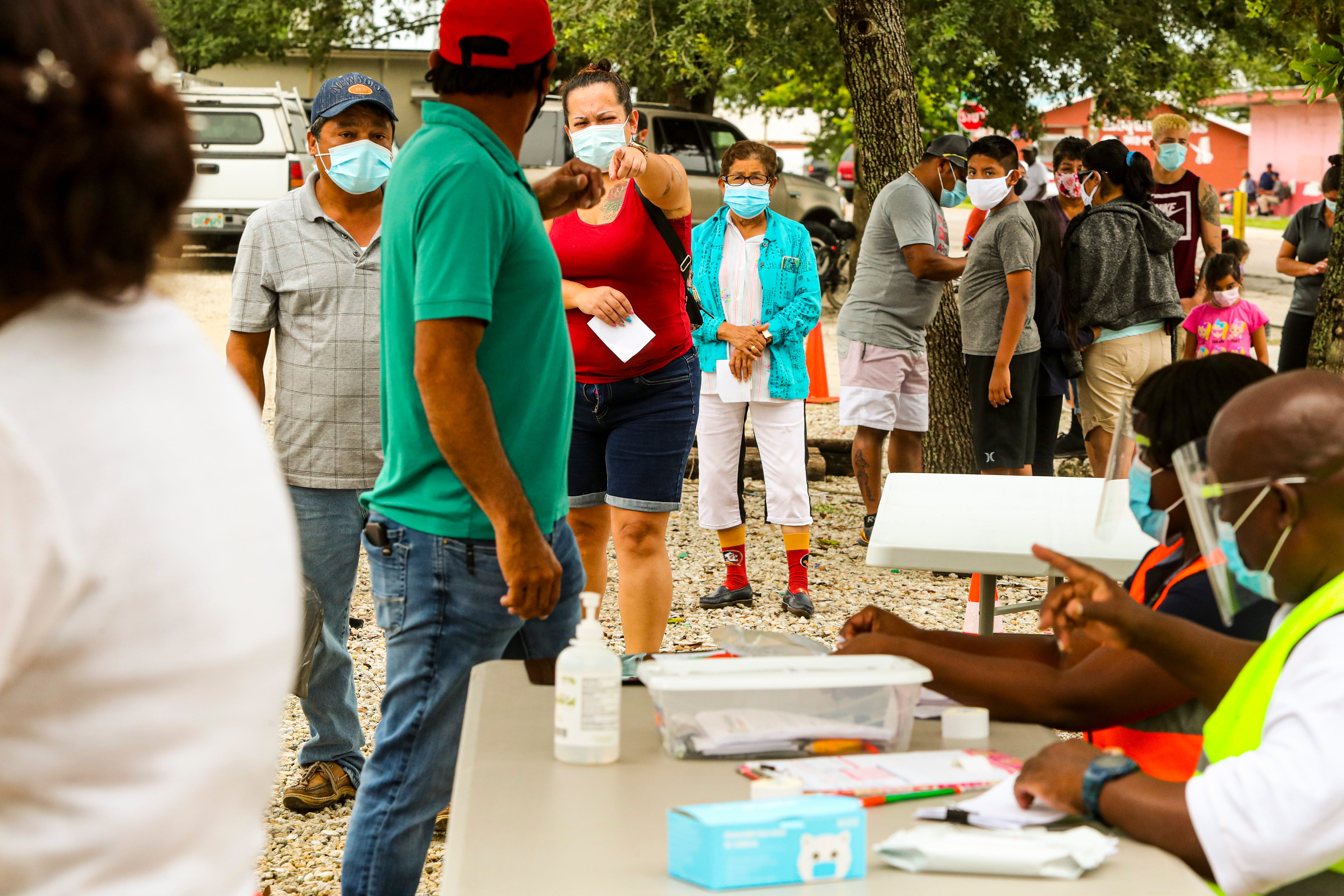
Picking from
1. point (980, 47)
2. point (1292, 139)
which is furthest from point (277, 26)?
point (1292, 139)

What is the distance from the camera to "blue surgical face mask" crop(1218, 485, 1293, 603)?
1.62 metres

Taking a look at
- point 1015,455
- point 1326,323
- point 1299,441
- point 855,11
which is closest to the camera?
point 1299,441

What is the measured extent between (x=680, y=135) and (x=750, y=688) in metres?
13.5

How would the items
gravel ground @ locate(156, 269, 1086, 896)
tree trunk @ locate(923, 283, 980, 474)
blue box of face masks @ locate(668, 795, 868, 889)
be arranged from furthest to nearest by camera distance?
tree trunk @ locate(923, 283, 980, 474)
gravel ground @ locate(156, 269, 1086, 896)
blue box of face masks @ locate(668, 795, 868, 889)

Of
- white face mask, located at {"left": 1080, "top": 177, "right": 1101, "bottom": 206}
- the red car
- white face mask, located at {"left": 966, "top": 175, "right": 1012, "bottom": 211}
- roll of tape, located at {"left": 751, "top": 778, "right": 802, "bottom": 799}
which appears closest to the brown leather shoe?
roll of tape, located at {"left": 751, "top": 778, "right": 802, "bottom": 799}

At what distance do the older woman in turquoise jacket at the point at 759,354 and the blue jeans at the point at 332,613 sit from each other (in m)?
2.18

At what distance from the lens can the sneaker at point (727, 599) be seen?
5.62m

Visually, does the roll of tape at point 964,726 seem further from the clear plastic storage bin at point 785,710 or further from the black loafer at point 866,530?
the black loafer at point 866,530

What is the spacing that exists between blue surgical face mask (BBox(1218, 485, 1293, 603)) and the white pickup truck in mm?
15074

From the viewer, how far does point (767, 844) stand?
55.7 inches

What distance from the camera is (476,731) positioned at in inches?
74.3

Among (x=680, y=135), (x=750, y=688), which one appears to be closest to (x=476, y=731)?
(x=750, y=688)

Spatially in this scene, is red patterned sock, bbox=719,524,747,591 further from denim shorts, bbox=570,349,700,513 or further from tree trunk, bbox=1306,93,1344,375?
tree trunk, bbox=1306,93,1344,375

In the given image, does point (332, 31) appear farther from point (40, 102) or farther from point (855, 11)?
point (40, 102)
